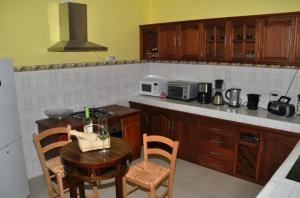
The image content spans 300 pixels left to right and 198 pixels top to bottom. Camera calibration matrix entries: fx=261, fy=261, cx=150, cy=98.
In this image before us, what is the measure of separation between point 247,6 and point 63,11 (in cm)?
247

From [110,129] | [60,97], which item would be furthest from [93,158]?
[60,97]

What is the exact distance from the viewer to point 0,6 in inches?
114

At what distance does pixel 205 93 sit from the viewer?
3875mm

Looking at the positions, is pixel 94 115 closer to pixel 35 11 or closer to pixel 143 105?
pixel 143 105

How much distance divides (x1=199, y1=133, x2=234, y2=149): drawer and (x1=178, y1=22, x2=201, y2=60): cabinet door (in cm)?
117

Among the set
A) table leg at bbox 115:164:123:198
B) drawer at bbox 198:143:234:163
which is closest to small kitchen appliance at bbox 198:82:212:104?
drawer at bbox 198:143:234:163

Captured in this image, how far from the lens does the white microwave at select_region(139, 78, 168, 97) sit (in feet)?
14.2

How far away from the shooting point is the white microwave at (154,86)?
4.33 m

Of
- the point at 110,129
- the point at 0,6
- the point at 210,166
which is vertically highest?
the point at 0,6

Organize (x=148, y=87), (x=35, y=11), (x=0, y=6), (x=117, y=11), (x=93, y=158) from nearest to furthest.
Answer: (x=93, y=158), (x=0, y=6), (x=35, y=11), (x=117, y=11), (x=148, y=87)

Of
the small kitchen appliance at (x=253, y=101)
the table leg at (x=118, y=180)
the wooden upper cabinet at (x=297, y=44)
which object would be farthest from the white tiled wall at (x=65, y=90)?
the wooden upper cabinet at (x=297, y=44)

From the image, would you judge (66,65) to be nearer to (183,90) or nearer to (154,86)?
(154,86)

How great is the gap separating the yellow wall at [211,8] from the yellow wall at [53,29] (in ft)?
1.08

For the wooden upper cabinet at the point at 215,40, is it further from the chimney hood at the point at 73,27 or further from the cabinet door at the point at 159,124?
the chimney hood at the point at 73,27
